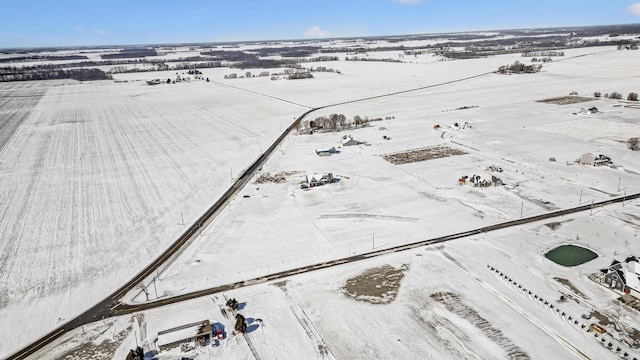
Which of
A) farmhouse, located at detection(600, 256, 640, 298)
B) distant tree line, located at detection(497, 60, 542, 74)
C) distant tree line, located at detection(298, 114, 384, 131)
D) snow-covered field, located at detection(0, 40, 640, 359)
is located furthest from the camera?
distant tree line, located at detection(497, 60, 542, 74)

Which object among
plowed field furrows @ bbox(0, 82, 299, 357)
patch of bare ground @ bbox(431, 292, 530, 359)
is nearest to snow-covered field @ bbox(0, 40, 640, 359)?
patch of bare ground @ bbox(431, 292, 530, 359)

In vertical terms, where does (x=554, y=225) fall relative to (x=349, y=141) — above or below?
below

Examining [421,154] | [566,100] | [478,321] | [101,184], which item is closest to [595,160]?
[421,154]

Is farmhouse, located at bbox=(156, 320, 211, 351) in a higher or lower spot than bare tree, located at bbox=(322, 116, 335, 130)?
lower

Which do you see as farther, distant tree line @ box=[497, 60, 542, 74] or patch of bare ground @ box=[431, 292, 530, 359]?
distant tree line @ box=[497, 60, 542, 74]

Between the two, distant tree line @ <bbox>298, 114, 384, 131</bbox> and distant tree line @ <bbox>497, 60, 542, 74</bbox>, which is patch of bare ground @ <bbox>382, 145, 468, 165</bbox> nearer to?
distant tree line @ <bbox>298, 114, 384, 131</bbox>

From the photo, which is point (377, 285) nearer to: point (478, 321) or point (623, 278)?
point (478, 321)
